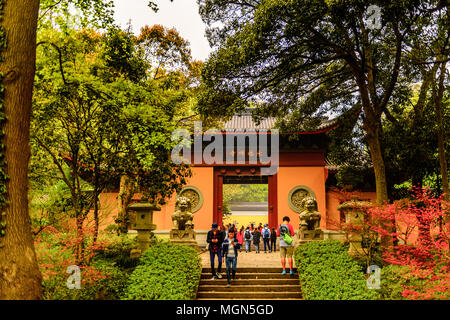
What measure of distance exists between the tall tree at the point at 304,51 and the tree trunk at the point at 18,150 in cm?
395

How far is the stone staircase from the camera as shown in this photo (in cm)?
689

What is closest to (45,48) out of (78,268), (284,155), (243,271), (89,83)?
(89,83)

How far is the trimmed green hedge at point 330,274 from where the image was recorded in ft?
19.0

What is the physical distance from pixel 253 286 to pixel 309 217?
3.16 m

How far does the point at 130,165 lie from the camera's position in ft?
24.5

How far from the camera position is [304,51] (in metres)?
7.88

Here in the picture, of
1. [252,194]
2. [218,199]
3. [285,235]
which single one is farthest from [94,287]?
[252,194]

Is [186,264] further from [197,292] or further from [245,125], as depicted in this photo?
[245,125]

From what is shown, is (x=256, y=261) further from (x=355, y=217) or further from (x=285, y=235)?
(x=355, y=217)

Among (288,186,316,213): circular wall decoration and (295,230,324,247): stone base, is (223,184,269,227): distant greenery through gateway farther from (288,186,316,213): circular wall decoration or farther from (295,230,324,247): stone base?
(295,230,324,247): stone base

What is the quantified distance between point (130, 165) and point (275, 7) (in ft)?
14.7

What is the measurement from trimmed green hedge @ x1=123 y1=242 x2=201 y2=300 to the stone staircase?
0.30 metres

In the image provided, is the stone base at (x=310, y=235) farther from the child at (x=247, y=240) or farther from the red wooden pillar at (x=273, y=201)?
the red wooden pillar at (x=273, y=201)

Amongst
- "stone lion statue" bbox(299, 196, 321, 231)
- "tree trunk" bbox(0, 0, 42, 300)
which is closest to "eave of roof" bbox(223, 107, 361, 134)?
"stone lion statue" bbox(299, 196, 321, 231)
